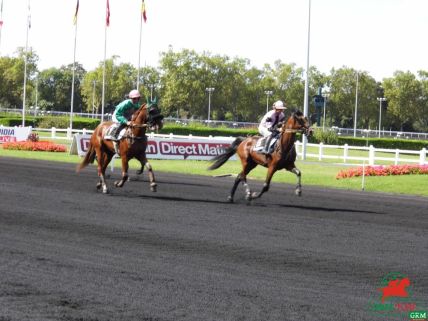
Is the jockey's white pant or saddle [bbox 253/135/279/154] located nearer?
saddle [bbox 253/135/279/154]

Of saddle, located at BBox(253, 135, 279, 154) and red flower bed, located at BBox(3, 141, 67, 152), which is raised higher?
saddle, located at BBox(253, 135, 279, 154)

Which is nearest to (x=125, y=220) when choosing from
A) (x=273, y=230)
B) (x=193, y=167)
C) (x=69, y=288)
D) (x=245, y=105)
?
(x=273, y=230)

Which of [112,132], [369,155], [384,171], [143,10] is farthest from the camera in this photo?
[143,10]

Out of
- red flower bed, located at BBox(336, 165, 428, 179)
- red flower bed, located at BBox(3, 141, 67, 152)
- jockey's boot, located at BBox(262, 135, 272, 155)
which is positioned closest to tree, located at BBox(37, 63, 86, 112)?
red flower bed, located at BBox(3, 141, 67, 152)

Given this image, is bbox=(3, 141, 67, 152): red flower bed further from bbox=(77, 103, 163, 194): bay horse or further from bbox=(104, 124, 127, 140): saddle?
bbox=(77, 103, 163, 194): bay horse

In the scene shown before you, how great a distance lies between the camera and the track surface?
7.44 m

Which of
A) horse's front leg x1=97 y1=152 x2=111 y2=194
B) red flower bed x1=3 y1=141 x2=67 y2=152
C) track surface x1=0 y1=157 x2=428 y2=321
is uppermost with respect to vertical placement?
horse's front leg x1=97 y1=152 x2=111 y2=194

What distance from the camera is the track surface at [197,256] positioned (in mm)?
7438

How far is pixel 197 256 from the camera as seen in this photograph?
33.5ft

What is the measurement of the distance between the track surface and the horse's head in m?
1.62

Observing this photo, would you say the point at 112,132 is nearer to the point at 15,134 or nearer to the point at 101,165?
the point at 101,165

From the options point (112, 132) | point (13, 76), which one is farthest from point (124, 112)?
point (13, 76)

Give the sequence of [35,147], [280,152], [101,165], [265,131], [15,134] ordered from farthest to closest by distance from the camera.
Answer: [15,134]
[35,147]
[101,165]
[265,131]
[280,152]

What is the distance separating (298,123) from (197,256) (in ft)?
24.7
